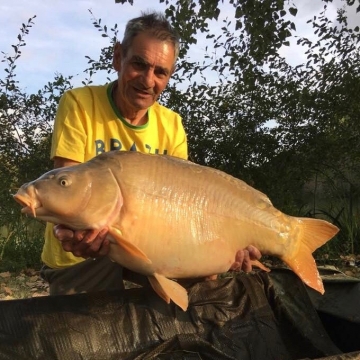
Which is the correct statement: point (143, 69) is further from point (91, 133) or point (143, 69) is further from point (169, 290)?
point (169, 290)

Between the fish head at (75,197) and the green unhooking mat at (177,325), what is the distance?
442 millimetres

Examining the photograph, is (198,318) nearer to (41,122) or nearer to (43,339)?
(43,339)

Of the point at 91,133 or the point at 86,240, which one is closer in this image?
the point at 86,240

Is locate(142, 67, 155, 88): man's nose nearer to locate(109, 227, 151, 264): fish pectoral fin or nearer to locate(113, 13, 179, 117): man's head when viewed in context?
locate(113, 13, 179, 117): man's head

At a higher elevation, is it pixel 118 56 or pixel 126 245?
pixel 118 56

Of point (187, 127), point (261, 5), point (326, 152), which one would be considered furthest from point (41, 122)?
point (326, 152)

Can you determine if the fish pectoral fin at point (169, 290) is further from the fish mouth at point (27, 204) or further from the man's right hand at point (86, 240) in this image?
the fish mouth at point (27, 204)

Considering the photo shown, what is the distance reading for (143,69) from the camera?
1.90 metres

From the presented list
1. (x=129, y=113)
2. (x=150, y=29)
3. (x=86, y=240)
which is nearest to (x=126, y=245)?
(x=86, y=240)

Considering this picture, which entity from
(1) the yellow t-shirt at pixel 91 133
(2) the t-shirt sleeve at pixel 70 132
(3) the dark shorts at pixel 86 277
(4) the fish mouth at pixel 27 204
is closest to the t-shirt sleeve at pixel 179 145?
(1) the yellow t-shirt at pixel 91 133

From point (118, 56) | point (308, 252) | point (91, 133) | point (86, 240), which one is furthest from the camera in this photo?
point (118, 56)

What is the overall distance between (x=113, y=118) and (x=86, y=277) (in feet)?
1.83

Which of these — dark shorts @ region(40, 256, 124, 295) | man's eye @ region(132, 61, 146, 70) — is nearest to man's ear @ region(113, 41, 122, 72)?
man's eye @ region(132, 61, 146, 70)

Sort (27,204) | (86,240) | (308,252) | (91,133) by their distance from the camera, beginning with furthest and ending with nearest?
(91,133), (308,252), (86,240), (27,204)
